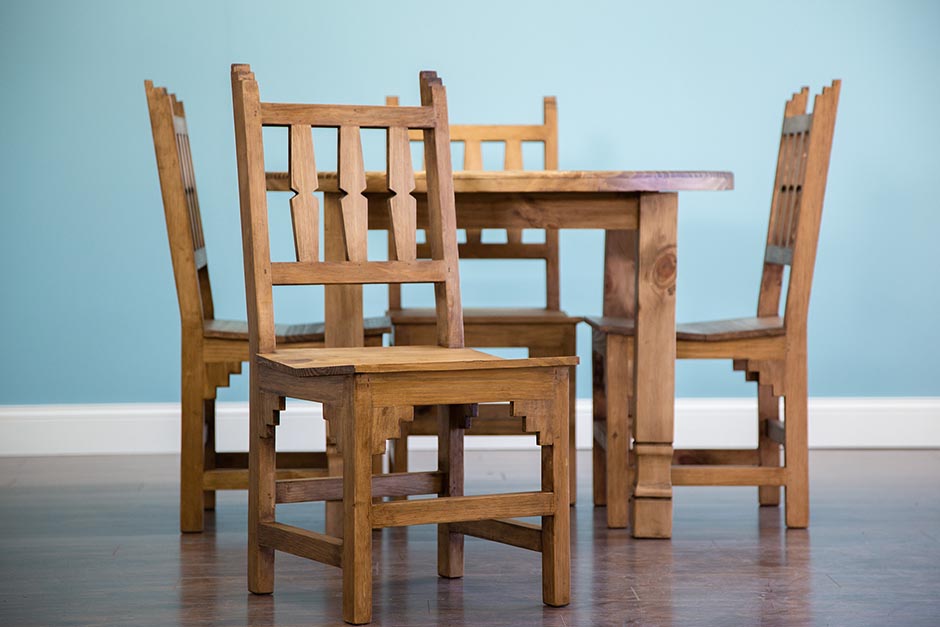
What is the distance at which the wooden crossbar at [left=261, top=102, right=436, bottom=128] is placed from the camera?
218 centimetres

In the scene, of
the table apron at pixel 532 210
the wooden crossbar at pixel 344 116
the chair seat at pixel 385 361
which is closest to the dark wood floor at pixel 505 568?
the chair seat at pixel 385 361

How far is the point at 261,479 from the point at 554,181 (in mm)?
853

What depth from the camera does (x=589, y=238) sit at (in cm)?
389

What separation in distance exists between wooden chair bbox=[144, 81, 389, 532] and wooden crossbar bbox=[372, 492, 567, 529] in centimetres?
82

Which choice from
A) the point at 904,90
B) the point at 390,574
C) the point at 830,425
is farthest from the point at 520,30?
the point at 390,574

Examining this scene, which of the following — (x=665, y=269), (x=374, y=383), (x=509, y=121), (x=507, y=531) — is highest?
(x=509, y=121)

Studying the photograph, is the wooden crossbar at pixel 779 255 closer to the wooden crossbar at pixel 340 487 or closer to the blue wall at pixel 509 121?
the blue wall at pixel 509 121

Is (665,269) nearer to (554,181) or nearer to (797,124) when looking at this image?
(554,181)

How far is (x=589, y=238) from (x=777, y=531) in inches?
55.4

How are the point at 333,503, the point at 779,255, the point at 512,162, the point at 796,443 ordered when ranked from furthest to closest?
1. the point at 512,162
2. the point at 779,255
3. the point at 796,443
4. the point at 333,503

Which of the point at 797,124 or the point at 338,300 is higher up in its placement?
the point at 797,124

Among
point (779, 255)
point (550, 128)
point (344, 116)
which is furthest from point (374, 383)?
point (550, 128)

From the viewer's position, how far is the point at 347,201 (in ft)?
7.35

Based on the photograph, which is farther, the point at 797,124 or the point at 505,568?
the point at 797,124
